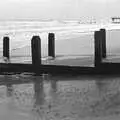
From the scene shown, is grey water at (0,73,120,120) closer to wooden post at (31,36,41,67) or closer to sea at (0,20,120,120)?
sea at (0,20,120,120)

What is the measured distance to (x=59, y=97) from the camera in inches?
237

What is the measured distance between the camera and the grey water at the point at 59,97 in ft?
15.9

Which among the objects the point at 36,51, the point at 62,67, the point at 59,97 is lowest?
the point at 59,97

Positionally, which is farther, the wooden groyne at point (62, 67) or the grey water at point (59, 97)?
the wooden groyne at point (62, 67)

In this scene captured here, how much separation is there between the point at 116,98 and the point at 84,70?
274 centimetres

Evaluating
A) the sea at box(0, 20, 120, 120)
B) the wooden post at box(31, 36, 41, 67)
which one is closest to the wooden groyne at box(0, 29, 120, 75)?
the wooden post at box(31, 36, 41, 67)

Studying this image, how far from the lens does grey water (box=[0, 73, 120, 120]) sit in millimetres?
4859

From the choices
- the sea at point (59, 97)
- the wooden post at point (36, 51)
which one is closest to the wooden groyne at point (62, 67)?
the wooden post at point (36, 51)

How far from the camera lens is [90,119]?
4.56 metres

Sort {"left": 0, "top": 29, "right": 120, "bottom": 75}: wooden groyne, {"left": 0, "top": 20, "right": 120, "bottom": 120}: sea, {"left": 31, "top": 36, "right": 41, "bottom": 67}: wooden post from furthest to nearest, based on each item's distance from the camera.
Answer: {"left": 31, "top": 36, "right": 41, "bottom": 67}: wooden post, {"left": 0, "top": 29, "right": 120, "bottom": 75}: wooden groyne, {"left": 0, "top": 20, "right": 120, "bottom": 120}: sea

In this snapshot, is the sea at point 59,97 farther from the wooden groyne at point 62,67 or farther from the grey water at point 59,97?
the wooden groyne at point 62,67

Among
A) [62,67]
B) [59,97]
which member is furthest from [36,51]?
[59,97]

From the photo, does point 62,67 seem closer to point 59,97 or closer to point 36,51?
point 36,51

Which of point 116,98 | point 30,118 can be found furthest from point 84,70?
point 30,118
